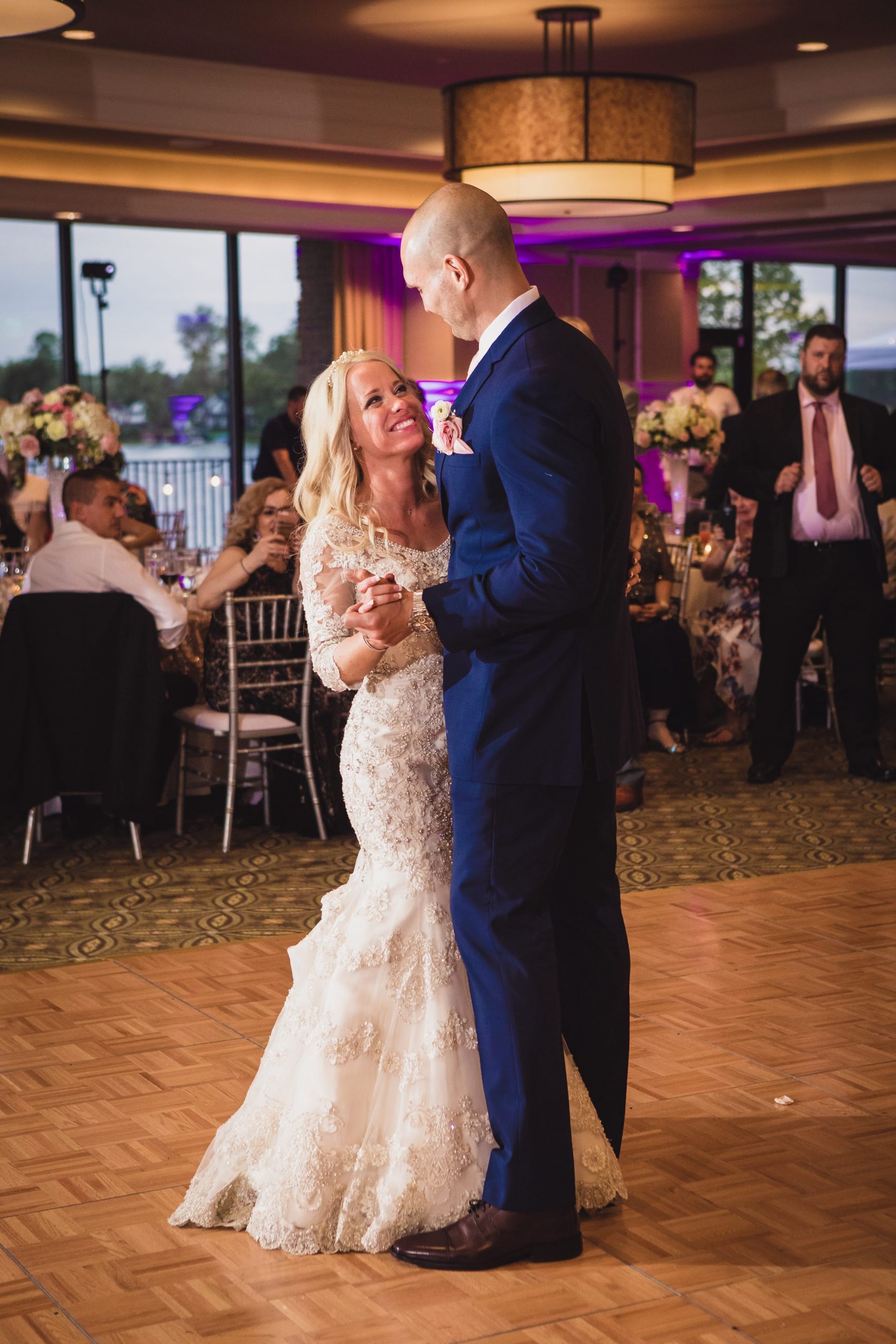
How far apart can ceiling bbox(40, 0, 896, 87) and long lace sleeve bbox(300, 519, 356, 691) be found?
19.6 feet

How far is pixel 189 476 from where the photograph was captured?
1384 cm

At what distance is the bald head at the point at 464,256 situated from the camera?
222cm

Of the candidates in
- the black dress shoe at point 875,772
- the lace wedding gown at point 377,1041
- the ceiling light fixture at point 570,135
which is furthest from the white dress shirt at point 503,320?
the ceiling light fixture at point 570,135

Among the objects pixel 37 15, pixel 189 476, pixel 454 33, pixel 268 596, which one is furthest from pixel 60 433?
pixel 189 476

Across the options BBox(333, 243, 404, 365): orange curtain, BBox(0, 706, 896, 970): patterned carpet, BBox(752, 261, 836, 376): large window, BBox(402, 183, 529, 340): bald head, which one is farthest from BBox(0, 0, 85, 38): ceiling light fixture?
BBox(752, 261, 836, 376): large window

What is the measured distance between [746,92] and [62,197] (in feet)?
14.5

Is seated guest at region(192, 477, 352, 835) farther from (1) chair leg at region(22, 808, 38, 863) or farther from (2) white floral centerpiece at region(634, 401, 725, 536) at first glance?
(2) white floral centerpiece at region(634, 401, 725, 536)

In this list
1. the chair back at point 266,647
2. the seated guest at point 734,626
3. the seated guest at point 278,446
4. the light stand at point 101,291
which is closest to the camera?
the chair back at point 266,647

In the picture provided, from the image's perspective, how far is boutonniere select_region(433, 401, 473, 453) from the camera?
224 cm

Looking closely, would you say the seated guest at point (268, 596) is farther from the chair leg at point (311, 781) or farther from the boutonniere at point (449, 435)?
the boutonniere at point (449, 435)

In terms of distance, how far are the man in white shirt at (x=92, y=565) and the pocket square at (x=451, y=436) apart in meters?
3.09

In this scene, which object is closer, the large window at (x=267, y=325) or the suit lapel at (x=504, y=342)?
the suit lapel at (x=504, y=342)

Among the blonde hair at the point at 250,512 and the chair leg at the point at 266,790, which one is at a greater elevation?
the blonde hair at the point at 250,512

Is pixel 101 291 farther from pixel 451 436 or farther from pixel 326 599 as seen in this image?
pixel 451 436
